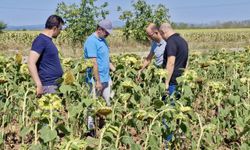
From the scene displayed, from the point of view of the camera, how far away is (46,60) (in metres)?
5.46

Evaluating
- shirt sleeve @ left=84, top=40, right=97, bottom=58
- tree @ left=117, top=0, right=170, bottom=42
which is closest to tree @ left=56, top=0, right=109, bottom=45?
tree @ left=117, top=0, right=170, bottom=42

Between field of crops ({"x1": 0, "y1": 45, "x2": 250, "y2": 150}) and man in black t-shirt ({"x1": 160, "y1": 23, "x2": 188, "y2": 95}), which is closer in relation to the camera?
field of crops ({"x1": 0, "y1": 45, "x2": 250, "y2": 150})

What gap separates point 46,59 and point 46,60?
0.04 feet

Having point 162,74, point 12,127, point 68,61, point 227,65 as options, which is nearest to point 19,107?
point 12,127

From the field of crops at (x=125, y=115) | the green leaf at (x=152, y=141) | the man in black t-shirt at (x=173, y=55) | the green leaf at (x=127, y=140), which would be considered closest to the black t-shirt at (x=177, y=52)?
the man in black t-shirt at (x=173, y=55)

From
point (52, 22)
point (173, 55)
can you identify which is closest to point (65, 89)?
point (52, 22)

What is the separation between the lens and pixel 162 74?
5.82m

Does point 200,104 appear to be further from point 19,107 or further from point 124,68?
point 19,107

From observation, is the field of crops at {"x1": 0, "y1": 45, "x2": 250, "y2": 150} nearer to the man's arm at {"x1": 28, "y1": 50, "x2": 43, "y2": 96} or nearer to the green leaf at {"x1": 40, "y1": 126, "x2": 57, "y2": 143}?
the green leaf at {"x1": 40, "y1": 126, "x2": 57, "y2": 143}

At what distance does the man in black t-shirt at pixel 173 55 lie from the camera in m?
5.88

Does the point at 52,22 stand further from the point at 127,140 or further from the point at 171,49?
the point at 127,140

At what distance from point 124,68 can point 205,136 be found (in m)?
2.84

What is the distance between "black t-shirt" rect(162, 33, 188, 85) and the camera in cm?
589

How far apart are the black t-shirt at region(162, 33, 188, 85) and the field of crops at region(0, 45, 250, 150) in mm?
232
